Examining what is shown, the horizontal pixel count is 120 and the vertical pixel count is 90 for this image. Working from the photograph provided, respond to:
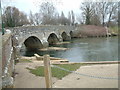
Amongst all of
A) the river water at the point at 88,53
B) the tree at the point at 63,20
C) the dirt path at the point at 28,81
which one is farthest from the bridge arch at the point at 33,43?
the tree at the point at 63,20

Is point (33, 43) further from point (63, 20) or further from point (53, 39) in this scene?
point (63, 20)

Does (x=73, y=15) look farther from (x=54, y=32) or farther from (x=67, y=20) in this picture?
(x=54, y=32)

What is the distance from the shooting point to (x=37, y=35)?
31.9 metres

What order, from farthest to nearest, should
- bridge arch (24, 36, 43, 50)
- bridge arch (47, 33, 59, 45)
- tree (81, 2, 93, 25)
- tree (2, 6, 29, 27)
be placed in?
1. tree (81, 2, 93, 25)
2. bridge arch (47, 33, 59, 45)
3. bridge arch (24, 36, 43, 50)
4. tree (2, 6, 29, 27)

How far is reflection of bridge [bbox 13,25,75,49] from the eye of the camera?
79.7 ft

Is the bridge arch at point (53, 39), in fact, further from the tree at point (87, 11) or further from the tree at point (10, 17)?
the tree at point (87, 11)

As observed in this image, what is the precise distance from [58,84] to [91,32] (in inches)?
1903

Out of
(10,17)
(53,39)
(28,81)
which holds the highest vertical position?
(10,17)

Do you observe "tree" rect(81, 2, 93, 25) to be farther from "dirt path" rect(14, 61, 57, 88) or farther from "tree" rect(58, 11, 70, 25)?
"dirt path" rect(14, 61, 57, 88)

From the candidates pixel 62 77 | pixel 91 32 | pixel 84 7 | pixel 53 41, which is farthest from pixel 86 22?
pixel 62 77

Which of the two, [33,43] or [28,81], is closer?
[28,81]

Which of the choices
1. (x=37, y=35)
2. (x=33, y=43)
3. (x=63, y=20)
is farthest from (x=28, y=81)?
(x=63, y=20)

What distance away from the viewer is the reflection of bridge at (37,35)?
79.7 feet

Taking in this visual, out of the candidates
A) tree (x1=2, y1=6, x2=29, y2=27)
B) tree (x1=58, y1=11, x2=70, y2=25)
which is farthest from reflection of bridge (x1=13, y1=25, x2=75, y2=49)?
tree (x1=58, y1=11, x2=70, y2=25)
